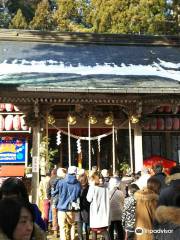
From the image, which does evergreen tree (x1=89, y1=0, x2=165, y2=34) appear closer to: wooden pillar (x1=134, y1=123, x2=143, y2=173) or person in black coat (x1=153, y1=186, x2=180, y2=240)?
wooden pillar (x1=134, y1=123, x2=143, y2=173)

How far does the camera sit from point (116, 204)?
27.7ft

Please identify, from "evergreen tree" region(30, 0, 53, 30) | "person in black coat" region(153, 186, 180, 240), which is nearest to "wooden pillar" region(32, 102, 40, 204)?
"person in black coat" region(153, 186, 180, 240)

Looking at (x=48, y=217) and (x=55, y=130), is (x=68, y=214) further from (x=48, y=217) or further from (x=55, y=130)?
(x=55, y=130)

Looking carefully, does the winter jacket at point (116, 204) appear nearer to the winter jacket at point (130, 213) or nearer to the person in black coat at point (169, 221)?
the winter jacket at point (130, 213)

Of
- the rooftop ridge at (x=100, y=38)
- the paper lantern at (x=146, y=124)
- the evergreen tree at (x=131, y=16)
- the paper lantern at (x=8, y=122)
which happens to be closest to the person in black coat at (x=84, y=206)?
the paper lantern at (x=146, y=124)

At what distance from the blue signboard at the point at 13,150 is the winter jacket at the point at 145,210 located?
34.0 ft

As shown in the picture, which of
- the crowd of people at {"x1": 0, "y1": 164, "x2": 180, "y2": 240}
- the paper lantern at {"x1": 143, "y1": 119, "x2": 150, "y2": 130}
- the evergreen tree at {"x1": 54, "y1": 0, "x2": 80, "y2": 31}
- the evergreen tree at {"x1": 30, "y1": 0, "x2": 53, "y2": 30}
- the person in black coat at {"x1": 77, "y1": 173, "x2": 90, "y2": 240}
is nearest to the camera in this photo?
the crowd of people at {"x1": 0, "y1": 164, "x2": 180, "y2": 240}

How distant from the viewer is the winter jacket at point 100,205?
818cm

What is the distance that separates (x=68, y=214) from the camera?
8789mm

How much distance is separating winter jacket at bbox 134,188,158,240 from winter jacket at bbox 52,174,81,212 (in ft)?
9.49

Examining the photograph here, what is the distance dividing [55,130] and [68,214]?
5993 millimetres

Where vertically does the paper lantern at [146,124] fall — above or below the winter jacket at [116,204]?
above

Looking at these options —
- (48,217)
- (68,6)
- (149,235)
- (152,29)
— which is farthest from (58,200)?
(68,6)

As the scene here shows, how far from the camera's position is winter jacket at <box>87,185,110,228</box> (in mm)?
8180
